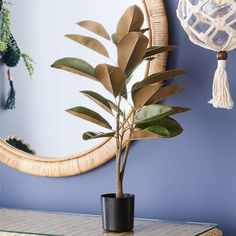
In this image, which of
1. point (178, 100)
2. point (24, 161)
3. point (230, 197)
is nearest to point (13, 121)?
point (24, 161)

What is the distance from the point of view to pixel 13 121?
69.4 inches

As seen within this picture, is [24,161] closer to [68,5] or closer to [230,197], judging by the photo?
[68,5]

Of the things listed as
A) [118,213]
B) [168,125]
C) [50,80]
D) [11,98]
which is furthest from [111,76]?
[11,98]

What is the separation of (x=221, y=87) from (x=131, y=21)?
270 millimetres

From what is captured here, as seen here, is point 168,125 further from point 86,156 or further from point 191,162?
point 86,156

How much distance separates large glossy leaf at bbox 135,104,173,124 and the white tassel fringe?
139 millimetres

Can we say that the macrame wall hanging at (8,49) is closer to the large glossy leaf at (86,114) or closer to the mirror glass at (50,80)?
the mirror glass at (50,80)

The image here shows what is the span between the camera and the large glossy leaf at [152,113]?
52.3 inches

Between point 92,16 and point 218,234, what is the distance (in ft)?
2.26

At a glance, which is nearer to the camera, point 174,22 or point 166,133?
point 166,133

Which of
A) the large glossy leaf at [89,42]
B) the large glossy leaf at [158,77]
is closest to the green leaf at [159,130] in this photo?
the large glossy leaf at [158,77]

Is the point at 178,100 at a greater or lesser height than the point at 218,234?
greater

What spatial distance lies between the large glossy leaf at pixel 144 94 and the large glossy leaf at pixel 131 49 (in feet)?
0.20

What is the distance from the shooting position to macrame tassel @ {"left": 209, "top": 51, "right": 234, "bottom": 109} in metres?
1.40
